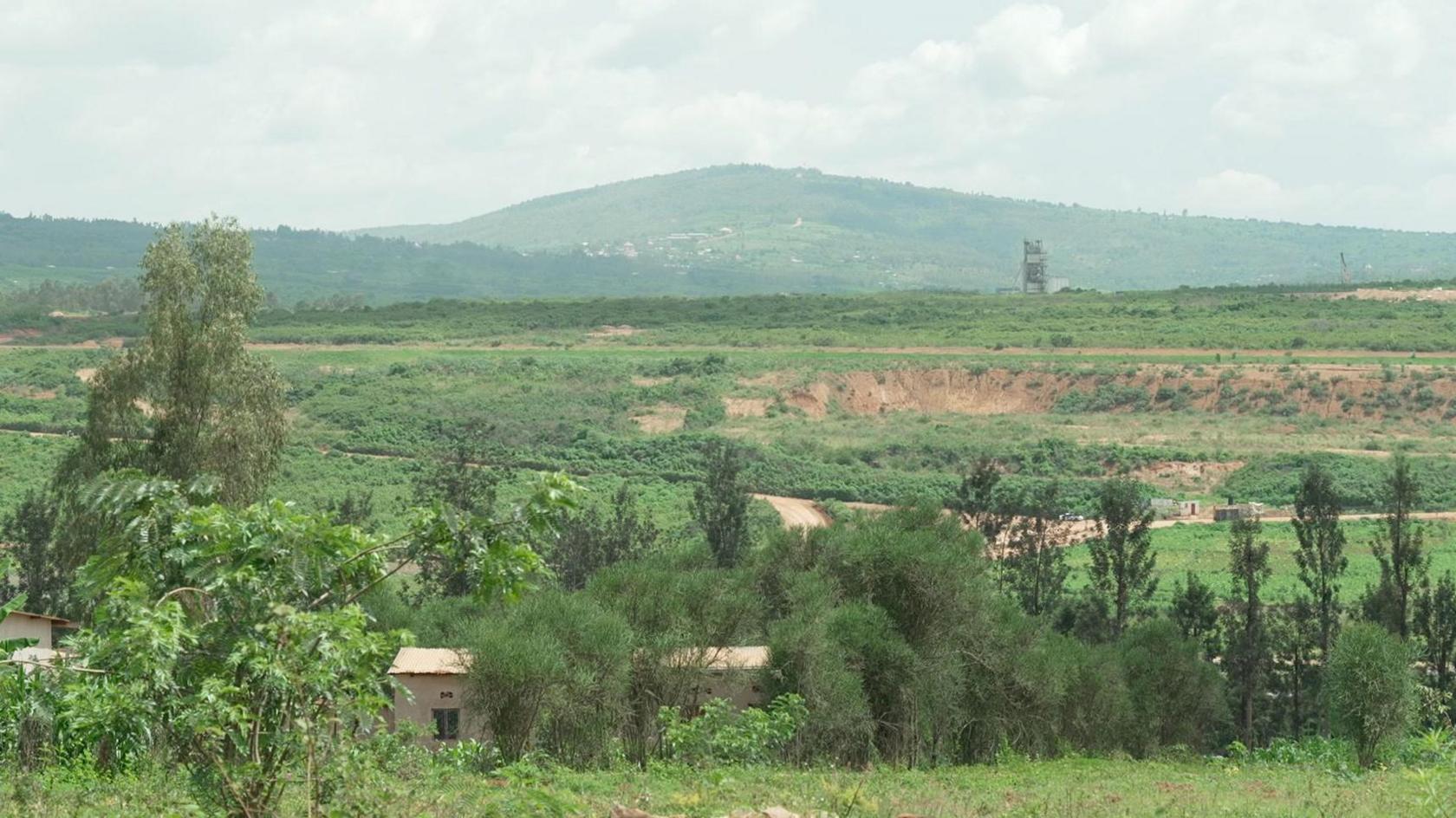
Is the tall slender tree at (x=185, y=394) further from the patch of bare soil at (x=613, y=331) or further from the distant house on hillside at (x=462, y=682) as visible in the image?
the patch of bare soil at (x=613, y=331)

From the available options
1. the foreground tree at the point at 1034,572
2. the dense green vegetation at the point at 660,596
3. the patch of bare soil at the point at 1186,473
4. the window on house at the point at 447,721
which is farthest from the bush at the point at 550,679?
the patch of bare soil at the point at 1186,473

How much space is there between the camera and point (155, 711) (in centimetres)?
1066

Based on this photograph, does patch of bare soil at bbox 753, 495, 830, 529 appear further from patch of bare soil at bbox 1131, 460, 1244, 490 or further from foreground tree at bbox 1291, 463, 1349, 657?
foreground tree at bbox 1291, 463, 1349, 657

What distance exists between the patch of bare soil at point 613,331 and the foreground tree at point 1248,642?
287 feet

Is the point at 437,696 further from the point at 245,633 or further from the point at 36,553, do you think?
the point at 36,553

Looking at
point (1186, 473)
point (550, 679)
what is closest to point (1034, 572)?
point (550, 679)

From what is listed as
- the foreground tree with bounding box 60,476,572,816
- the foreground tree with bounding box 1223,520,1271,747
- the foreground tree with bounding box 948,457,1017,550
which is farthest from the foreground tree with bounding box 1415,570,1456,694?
the foreground tree with bounding box 60,476,572,816

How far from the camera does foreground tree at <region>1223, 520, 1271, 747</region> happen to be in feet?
137

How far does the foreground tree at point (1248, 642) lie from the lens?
137 feet

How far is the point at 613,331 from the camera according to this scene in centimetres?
13362

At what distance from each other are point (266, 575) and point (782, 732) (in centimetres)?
1533

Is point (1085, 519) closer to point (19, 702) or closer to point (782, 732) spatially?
point (782, 732)

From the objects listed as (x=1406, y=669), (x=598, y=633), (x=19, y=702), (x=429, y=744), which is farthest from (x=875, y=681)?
(x=19, y=702)

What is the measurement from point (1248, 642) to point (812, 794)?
28989 mm
